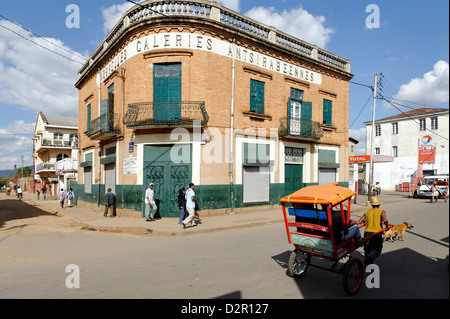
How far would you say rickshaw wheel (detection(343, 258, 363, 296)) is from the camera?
184 inches

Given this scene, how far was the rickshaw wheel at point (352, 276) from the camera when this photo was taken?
4679 mm

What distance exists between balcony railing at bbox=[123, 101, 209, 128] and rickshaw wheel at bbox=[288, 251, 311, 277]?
910 cm

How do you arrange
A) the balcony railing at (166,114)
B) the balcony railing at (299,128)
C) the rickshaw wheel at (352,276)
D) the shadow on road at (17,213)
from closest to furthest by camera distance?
the rickshaw wheel at (352,276) → the balcony railing at (166,114) → the shadow on road at (17,213) → the balcony railing at (299,128)

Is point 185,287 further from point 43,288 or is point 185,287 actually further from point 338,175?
point 338,175

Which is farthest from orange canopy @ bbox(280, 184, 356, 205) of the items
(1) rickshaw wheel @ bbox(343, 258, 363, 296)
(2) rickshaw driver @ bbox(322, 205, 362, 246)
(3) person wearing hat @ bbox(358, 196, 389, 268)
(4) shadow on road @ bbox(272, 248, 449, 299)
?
(4) shadow on road @ bbox(272, 248, 449, 299)

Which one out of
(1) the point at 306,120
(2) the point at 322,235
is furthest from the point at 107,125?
(2) the point at 322,235

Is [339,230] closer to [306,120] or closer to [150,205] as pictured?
[150,205]

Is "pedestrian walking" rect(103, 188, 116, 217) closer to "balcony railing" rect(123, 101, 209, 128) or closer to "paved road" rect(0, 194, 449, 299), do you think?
"balcony railing" rect(123, 101, 209, 128)

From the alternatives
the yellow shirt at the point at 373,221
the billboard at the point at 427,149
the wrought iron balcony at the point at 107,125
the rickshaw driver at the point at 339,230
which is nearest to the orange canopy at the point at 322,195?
the rickshaw driver at the point at 339,230

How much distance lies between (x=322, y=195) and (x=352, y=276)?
4.50ft

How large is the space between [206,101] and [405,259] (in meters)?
10.2

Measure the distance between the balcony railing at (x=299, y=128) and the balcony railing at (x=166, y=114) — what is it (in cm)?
511

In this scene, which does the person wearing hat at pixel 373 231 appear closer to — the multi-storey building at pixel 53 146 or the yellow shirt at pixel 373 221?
the yellow shirt at pixel 373 221
